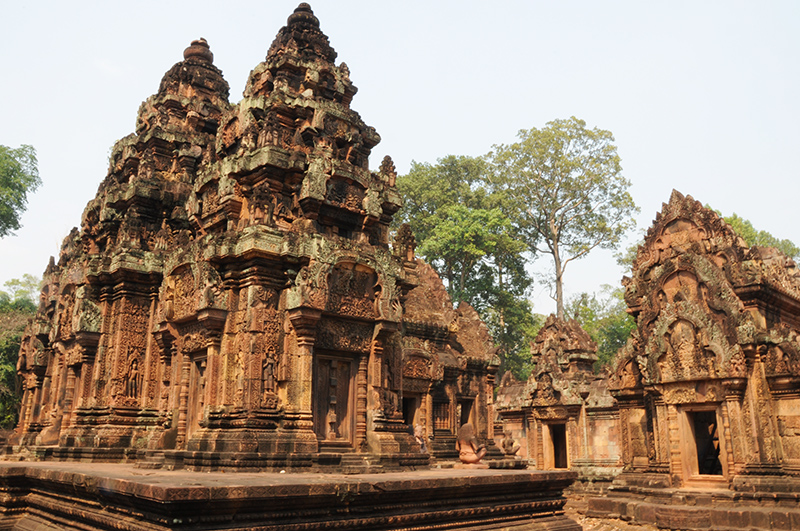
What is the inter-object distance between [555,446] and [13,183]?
2962cm

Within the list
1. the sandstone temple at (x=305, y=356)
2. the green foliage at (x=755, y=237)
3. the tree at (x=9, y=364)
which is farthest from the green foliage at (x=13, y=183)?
the green foliage at (x=755, y=237)

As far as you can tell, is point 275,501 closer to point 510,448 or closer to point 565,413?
point 510,448

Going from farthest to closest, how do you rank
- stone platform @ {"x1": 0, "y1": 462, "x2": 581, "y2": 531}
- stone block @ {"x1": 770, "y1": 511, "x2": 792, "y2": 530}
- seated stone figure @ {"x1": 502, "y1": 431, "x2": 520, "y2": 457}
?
1. seated stone figure @ {"x1": 502, "y1": 431, "x2": 520, "y2": 457}
2. stone block @ {"x1": 770, "y1": 511, "x2": 792, "y2": 530}
3. stone platform @ {"x1": 0, "y1": 462, "x2": 581, "y2": 531}

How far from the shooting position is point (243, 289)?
30.5ft

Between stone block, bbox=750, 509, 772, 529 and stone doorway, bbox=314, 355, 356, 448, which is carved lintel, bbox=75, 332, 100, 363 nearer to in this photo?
stone doorway, bbox=314, 355, 356, 448

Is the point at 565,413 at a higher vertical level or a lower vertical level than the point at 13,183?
A: lower

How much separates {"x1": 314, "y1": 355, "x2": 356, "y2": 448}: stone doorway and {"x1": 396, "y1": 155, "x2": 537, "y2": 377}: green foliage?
23237mm

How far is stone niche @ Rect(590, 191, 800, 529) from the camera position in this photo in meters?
12.4

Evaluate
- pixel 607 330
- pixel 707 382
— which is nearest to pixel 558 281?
pixel 607 330

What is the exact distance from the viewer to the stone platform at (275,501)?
5113mm

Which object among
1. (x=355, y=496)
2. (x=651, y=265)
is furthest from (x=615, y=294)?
(x=355, y=496)

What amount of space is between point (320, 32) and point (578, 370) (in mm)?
14726

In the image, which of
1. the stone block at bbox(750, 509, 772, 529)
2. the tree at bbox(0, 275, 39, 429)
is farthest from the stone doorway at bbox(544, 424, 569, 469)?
the tree at bbox(0, 275, 39, 429)

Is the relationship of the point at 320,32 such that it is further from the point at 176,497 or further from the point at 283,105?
the point at 176,497
